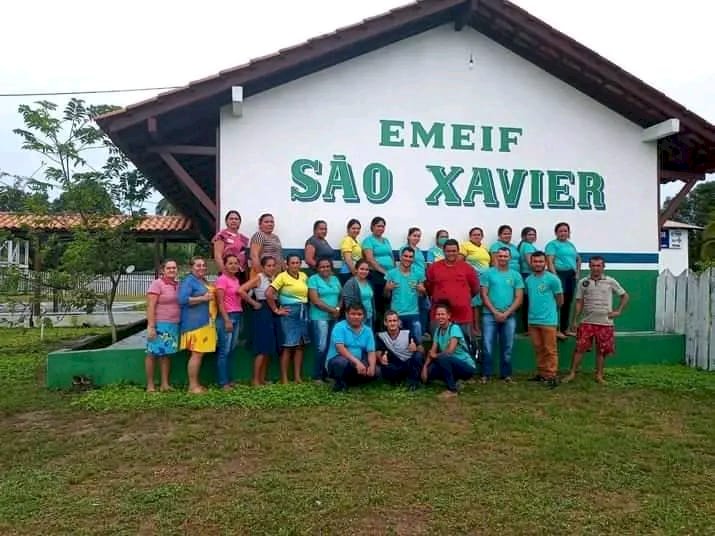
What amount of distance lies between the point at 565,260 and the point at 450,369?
271cm

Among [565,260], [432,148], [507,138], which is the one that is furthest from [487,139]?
[565,260]

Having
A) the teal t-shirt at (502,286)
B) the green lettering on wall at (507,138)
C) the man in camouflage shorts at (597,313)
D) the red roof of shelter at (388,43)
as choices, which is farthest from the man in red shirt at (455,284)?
the red roof of shelter at (388,43)

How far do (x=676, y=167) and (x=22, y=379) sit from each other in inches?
409

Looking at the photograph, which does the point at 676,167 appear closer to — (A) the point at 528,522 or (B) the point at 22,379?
(A) the point at 528,522

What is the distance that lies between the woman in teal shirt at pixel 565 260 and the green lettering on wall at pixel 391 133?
2443 millimetres

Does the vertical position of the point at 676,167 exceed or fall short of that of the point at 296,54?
it falls short

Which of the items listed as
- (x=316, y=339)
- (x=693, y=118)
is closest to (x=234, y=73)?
(x=316, y=339)

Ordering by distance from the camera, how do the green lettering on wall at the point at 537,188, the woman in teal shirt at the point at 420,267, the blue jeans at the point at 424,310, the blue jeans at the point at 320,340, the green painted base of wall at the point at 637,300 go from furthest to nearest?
the green painted base of wall at the point at 637,300
the green lettering on wall at the point at 537,188
the blue jeans at the point at 424,310
the woman in teal shirt at the point at 420,267
the blue jeans at the point at 320,340

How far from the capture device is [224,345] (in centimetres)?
682

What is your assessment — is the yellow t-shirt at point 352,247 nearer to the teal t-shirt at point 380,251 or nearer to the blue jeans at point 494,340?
the teal t-shirt at point 380,251

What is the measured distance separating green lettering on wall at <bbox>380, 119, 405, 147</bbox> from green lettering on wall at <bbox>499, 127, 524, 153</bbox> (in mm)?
1474

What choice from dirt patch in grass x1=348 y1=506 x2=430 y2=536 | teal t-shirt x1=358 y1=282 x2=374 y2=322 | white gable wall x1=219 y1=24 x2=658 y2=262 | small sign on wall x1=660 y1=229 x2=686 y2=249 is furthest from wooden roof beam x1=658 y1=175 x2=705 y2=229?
small sign on wall x1=660 y1=229 x2=686 y2=249

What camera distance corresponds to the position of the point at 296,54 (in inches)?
305

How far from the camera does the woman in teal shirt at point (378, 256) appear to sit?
24.9 ft
